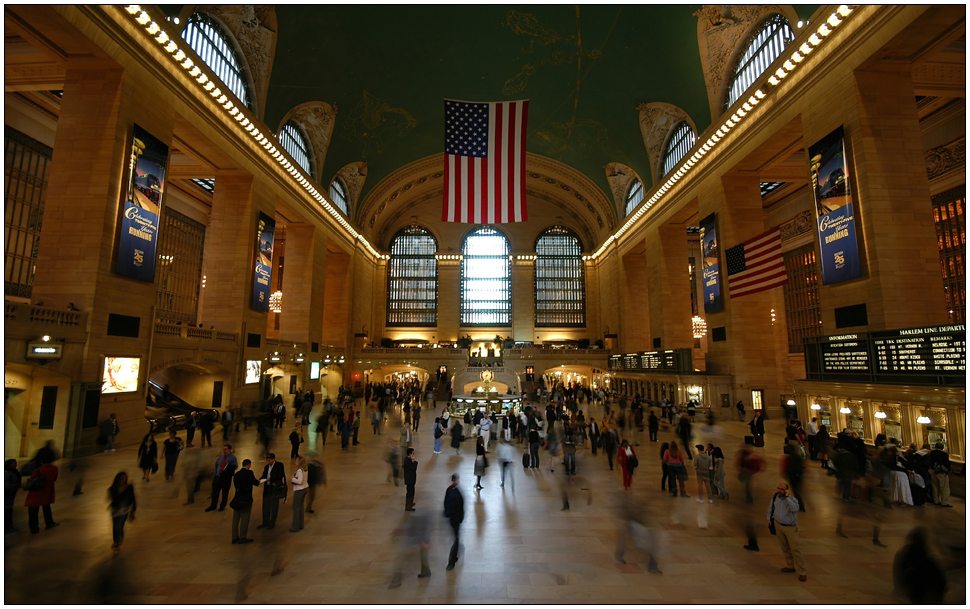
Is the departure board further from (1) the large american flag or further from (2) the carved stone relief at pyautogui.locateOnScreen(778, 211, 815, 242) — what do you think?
(2) the carved stone relief at pyautogui.locateOnScreen(778, 211, 815, 242)

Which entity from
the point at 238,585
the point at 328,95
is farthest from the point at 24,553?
the point at 328,95

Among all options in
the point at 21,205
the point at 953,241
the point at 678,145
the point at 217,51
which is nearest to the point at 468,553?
the point at 217,51

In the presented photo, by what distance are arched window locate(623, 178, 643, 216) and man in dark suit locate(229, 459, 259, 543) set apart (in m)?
28.8

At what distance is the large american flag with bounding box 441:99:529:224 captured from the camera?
14.8 m

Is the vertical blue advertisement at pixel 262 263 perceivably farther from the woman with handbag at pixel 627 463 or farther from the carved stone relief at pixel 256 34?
the woman with handbag at pixel 627 463

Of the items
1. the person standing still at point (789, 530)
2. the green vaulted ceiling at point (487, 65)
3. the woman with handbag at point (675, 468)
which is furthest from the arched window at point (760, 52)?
the person standing still at point (789, 530)

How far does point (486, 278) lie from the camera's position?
42.4 m

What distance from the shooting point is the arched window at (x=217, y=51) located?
16.4m

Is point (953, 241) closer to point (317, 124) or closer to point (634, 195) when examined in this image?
point (634, 195)

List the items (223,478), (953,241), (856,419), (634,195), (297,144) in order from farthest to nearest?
(634,195) < (297,144) < (953,241) < (856,419) < (223,478)

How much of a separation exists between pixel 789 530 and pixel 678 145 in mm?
23816

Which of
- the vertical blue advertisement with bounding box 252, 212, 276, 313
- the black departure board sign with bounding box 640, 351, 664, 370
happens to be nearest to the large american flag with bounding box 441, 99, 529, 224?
the vertical blue advertisement with bounding box 252, 212, 276, 313

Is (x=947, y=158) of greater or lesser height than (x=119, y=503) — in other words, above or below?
above

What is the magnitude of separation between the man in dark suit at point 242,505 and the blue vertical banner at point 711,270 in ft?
64.7
